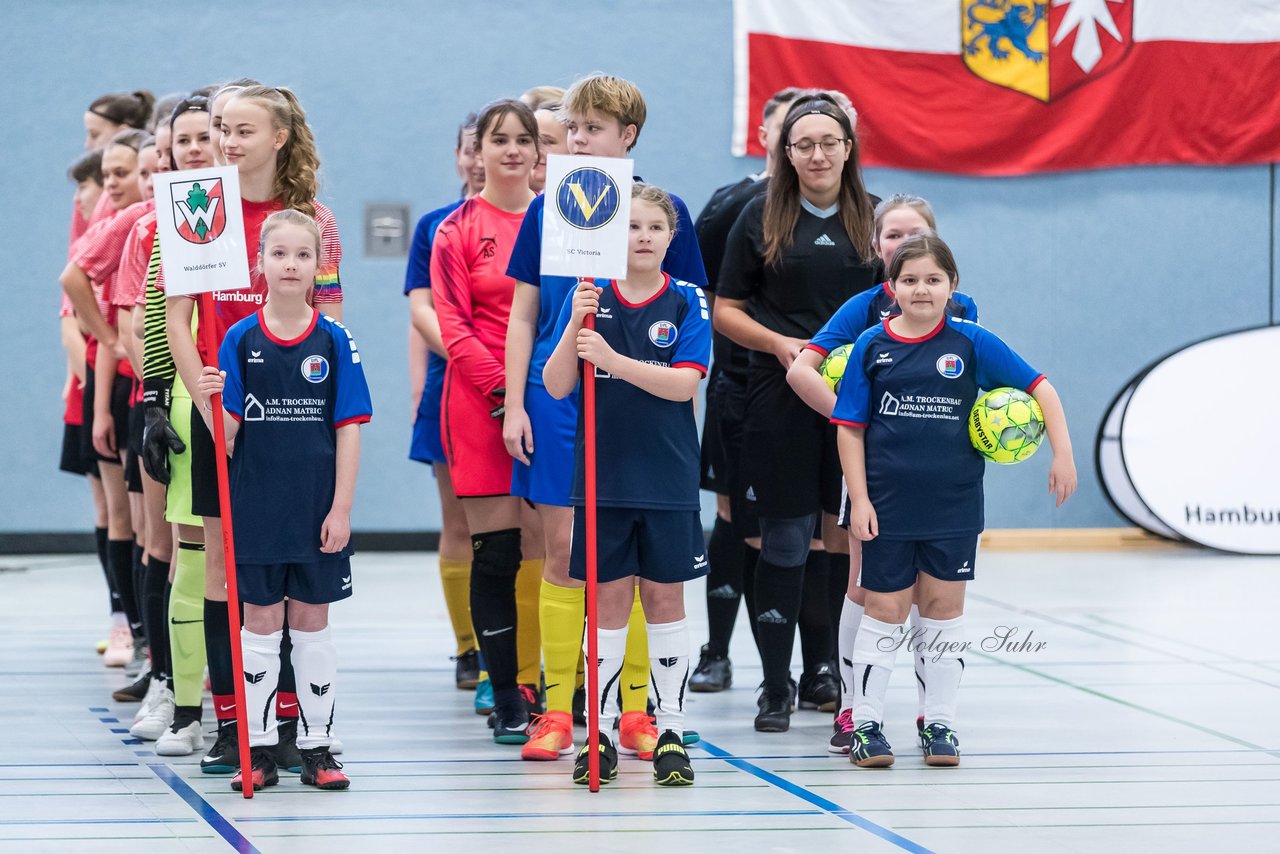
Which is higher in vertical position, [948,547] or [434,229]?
[434,229]

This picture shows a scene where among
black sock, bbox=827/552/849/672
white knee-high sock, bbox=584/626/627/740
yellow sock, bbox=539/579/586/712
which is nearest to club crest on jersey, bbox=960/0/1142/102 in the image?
black sock, bbox=827/552/849/672

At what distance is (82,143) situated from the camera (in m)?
7.91

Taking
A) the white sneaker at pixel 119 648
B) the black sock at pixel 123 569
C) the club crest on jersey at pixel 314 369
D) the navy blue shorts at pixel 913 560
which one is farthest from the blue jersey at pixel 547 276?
the white sneaker at pixel 119 648

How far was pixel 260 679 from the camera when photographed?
131 inches

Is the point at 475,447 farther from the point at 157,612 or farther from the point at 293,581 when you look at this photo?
the point at 157,612

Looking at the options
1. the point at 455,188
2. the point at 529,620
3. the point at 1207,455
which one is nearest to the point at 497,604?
the point at 529,620

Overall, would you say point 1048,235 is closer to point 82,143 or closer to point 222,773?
point 82,143

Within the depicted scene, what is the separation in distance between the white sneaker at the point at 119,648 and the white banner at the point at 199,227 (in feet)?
7.11

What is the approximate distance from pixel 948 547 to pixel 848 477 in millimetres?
281

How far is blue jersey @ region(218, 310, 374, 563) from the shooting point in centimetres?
327

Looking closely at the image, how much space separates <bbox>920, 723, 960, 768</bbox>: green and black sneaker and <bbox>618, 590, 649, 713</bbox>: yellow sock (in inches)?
27.1

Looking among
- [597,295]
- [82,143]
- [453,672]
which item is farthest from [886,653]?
[82,143]

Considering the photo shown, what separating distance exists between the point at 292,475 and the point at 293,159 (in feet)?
2.67

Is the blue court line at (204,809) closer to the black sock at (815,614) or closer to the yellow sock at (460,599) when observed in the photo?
Answer: the yellow sock at (460,599)
